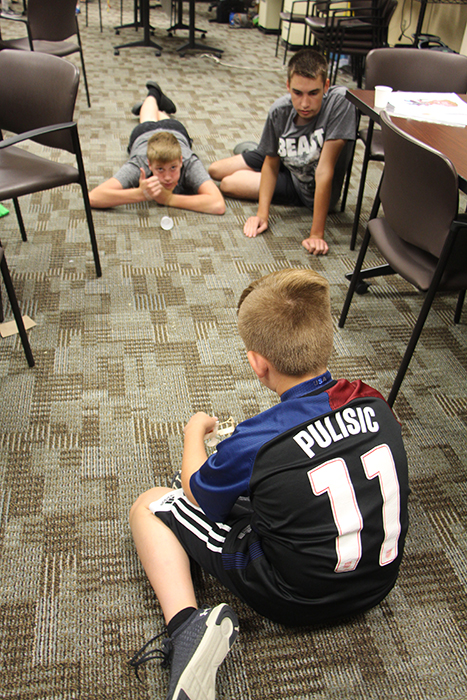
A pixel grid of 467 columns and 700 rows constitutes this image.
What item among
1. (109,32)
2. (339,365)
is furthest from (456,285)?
(109,32)

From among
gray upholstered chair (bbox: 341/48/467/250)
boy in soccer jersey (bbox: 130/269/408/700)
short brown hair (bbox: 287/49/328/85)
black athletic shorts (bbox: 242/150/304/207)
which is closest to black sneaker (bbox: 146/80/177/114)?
black athletic shorts (bbox: 242/150/304/207)

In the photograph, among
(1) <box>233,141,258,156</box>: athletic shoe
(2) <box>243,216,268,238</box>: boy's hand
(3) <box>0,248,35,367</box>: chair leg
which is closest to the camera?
(3) <box>0,248,35,367</box>: chair leg

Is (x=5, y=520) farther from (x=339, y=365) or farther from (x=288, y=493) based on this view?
(x=339, y=365)

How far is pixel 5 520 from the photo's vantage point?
45.4 inches

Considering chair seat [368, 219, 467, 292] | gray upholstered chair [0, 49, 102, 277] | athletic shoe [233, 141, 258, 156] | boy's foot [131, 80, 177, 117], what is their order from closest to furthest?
chair seat [368, 219, 467, 292] < gray upholstered chair [0, 49, 102, 277] < athletic shoe [233, 141, 258, 156] < boy's foot [131, 80, 177, 117]

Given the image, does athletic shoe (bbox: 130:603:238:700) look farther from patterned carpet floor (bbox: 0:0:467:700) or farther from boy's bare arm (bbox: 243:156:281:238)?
boy's bare arm (bbox: 243:156:281:238)

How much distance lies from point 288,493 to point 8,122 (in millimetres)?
1787

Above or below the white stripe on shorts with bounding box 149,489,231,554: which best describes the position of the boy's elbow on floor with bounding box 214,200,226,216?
below

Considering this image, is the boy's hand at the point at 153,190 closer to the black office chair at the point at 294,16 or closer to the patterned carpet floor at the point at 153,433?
the patterned carpet floor at the point at 153,433

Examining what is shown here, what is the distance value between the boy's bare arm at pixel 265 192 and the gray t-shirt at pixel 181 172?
31 cm

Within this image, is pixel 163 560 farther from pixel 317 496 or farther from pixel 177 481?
pixel 317 496

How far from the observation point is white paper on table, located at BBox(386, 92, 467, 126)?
166 centimetres

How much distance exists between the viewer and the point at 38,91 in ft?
5.84

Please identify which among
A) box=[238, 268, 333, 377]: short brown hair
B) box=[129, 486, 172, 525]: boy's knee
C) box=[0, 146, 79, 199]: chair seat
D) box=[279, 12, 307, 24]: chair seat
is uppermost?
box=[238, 268, 333, 377]: short brown hair
